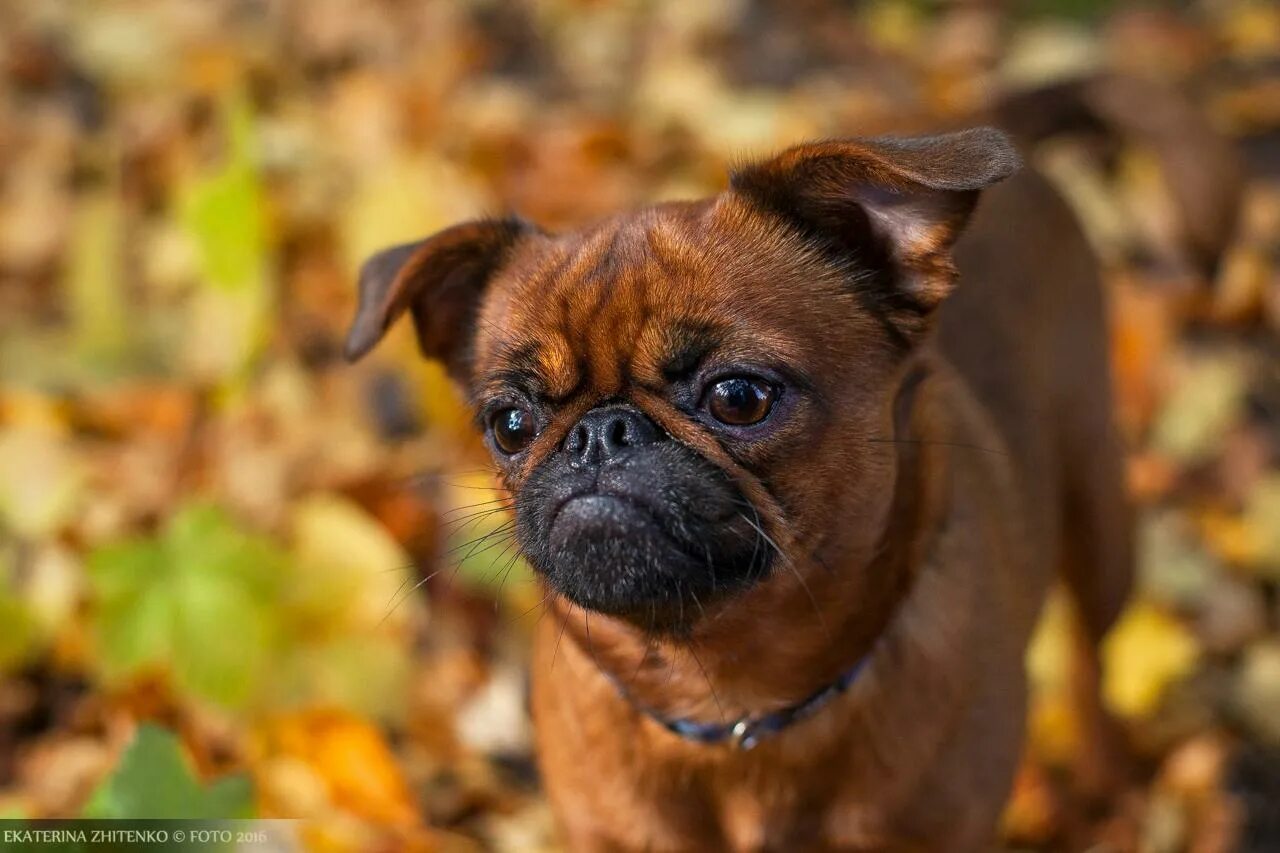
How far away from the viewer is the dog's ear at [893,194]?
201 centimetres

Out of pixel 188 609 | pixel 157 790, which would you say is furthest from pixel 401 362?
pixel 157 790

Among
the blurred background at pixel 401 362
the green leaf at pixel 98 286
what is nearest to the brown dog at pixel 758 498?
the blurred background at pixel 401 362

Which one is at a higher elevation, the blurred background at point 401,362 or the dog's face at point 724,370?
the dog's face at point 724,370

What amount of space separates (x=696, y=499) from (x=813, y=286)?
0.41 m

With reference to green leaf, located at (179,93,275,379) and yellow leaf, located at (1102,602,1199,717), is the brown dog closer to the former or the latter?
yellow leaf, located at (1102,602,1199,717)

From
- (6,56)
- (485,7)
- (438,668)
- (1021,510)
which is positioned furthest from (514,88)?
(1021,510)

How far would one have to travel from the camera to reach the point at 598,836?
2.44 meters

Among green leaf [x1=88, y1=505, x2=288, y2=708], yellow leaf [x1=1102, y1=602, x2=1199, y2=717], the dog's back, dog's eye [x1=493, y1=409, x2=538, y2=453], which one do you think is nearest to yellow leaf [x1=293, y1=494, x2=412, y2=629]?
green leaf [x1=88, y1=505, x2=288, y2=708]

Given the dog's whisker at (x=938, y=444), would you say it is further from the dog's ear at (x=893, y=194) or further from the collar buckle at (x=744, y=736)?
the collar buckle at (x=744, y=736)

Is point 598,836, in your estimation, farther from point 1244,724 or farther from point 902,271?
point 1244,724

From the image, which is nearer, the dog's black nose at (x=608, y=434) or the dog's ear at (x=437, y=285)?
the dog's black nose at (x=608, y=434)

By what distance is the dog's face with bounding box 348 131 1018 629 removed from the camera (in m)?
2.10

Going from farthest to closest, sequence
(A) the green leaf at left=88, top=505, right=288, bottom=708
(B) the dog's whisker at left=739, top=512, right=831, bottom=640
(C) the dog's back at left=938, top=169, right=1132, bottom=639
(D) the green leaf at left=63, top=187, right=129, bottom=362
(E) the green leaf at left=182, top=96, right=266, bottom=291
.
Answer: (D) the green leaf at left=63, top=187, right=129, bottom=362
(E) the green leaf at left=182, top=96, right=266, bottom=291
(A) the green leaf at left=88, top=505, right=288, bottom=708
(C) the dog's back at left=938, top=169, right=1132, bottom=639
(B) the dog's whisker at left=739, top=512, right=831, bottom=640

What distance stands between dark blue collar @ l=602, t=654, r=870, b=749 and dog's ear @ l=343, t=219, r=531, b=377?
0.80 metres
